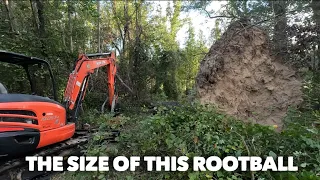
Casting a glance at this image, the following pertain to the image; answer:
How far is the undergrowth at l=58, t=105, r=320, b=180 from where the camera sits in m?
2.58

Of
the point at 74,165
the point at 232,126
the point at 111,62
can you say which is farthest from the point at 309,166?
the point at 111,62

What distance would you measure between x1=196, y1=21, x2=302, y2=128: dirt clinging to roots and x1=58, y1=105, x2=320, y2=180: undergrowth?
2.20 m

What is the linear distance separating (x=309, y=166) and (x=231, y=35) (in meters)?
4.57

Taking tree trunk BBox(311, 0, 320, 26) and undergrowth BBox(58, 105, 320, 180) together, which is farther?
tree trunk BBox(311, 0, 320, 26)

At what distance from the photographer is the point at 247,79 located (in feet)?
20.5

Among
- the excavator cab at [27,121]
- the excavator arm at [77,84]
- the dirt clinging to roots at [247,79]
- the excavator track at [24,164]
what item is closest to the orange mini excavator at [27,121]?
the excavator cab at [27,121]

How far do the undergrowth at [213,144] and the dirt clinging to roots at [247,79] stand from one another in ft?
7.21

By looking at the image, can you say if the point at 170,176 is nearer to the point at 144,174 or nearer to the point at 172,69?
the point at 144,174

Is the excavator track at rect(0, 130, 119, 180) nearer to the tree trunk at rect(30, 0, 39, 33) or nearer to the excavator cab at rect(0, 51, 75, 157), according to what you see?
the excavator cab at rect(0, 51, 75, 157)

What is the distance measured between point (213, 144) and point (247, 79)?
380 cm

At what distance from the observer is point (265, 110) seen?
592 centimetres

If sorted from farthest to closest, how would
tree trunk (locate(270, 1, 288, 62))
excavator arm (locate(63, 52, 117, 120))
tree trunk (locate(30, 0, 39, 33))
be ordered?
tree trunk (locate(30, 0, 39, 33))
tree trunk (locate(270, 1, 288, 62))
excavator arm (locate(63, 52, 117, 120))

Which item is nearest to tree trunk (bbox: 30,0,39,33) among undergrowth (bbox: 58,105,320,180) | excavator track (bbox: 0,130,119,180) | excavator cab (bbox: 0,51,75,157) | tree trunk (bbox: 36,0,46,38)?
tree trunk (bbox: 36,0,46,38)

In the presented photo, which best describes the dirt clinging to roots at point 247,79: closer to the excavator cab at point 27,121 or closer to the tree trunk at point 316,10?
the tree trunk at point 316,10
